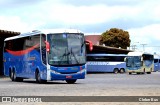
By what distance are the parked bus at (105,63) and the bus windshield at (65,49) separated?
44.0 metres

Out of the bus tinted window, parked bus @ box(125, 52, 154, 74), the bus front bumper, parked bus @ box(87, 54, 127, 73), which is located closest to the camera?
the bus front bumper

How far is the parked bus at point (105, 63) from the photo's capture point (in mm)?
73438

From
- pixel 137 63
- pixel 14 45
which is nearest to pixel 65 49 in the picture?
pixel 14 45

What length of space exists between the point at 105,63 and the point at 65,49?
44881mm

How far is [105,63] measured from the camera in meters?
73.5

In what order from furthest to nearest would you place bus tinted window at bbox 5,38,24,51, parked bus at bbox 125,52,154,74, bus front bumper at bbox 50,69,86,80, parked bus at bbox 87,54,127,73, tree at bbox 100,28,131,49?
tree at bbox 100,28,131,49 < parked bus at bbox 87,54,127,73 < parked bus at bbox 125,52,154,74 < bus tinted window at bbox 5,38,24,51 < bus front bumper at bbox 50,69,86,80

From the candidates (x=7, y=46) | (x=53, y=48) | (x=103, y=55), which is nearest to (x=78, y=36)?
(x=53, y=48)

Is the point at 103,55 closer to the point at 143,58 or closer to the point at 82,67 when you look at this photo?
the point at 143,58

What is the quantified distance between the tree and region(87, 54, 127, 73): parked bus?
1352 inches

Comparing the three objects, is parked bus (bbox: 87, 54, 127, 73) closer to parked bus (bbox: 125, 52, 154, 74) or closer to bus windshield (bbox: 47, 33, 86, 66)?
parked bus (bbox: 125, 52, 154, 74)

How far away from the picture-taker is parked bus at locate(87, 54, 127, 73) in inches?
2891

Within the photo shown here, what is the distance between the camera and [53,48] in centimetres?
2877

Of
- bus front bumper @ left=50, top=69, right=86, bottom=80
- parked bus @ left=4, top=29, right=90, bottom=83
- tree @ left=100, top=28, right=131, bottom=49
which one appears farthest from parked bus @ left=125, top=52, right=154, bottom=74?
tree @ left=100, top=28, right=131, bottom=49

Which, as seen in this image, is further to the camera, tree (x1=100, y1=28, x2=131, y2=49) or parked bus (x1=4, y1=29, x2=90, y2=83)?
tree (x1=100, y1=28, x2=131, y2=49)
